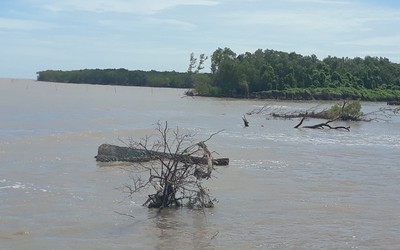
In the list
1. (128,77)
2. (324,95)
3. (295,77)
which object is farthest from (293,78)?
(128,77)

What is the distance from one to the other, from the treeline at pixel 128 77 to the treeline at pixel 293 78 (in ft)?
132

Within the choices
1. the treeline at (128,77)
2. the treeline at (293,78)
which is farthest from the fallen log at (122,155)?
the treeline at (128,77)

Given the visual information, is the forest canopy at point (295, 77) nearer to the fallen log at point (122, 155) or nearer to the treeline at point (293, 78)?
the treeline at point (293, 78)

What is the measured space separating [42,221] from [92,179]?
5147mm

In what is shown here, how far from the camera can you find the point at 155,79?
15875 cm

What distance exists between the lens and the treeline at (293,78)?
320 ft

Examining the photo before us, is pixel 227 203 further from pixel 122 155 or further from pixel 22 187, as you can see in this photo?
pixel 122 155

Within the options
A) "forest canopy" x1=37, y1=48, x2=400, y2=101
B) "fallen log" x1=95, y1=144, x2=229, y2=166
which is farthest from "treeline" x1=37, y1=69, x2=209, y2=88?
"fallen log" x1=95, y1=144, x2=229, y2=166

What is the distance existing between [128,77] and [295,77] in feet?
231

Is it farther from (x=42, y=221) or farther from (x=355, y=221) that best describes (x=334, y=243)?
(x=42, y=221)

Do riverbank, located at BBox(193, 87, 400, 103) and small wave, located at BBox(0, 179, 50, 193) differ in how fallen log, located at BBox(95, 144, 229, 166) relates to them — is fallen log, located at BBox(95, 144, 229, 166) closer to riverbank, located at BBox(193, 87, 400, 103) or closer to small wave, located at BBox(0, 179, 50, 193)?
small wave, located at BBox(0, 179, 50, 193)

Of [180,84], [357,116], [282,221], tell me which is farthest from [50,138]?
[180,84]

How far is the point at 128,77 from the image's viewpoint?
16562 centimetres

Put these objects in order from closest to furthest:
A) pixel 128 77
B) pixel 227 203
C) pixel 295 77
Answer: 1. pixel 227 203
2. pixel 295 77
3. pixel 128 77
